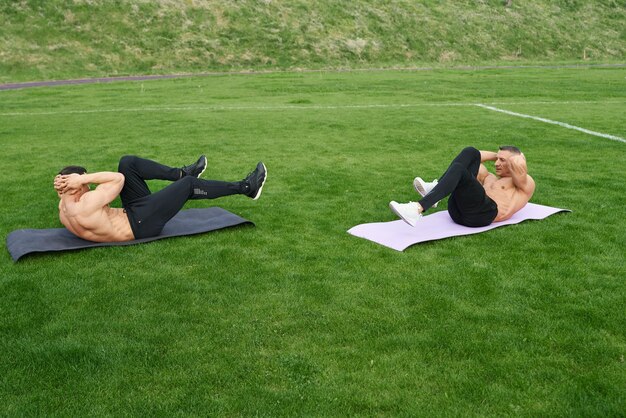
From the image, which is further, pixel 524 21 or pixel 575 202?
pixel 524 21

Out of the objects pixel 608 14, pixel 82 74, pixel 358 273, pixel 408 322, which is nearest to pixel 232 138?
pixel 358 273

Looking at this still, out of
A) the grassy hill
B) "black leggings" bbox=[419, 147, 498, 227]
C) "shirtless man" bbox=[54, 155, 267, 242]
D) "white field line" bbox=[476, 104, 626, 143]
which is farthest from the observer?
the grassy hill

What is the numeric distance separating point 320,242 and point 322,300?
5.71ft

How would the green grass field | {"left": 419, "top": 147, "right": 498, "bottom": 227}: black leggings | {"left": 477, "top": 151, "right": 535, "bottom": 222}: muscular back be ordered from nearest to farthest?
1. the green grass field
2. {"left": 419, "top": 147, "right": 498, "bottom": 227}: black leggings
3. {"left": 477, "top": 151, "right": 535, "bottom": 222}: muscular back

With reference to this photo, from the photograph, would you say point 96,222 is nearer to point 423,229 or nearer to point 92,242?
point 92,242

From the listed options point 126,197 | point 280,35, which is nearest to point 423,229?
point 126,197

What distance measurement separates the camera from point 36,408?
12.6 ft

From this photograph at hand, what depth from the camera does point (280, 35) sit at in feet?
152

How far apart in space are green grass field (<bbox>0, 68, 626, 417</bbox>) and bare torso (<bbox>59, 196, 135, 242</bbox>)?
0.20 meters

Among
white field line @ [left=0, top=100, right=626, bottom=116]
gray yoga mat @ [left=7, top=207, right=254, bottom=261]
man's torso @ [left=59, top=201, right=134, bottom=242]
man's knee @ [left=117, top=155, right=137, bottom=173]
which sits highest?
man's knee @ [left=117, top=155, right=137, bottom=173]

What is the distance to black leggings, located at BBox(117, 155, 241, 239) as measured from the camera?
6996mm

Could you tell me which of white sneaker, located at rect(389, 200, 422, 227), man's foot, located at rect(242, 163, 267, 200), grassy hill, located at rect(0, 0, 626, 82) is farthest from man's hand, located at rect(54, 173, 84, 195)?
grassy hill, located at rect(0, 0, 626, 82)

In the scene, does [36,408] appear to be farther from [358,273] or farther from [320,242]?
[320,242]

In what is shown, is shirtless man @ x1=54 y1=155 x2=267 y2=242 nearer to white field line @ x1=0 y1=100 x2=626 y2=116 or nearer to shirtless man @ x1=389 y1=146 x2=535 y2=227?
shirtless man @ x1=389 y1=146 x2=535 y2=227
